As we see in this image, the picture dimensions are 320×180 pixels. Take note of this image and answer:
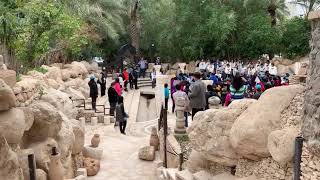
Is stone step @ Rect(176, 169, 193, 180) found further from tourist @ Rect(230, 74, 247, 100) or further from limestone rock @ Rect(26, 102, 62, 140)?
limestone rock @ Rect(26, 102, 62, 140)

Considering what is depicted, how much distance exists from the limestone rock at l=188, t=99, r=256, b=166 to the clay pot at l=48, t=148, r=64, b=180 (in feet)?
11.5

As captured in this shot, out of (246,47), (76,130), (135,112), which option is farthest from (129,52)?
(76,130)

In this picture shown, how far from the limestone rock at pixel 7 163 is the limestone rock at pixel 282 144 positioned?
14.9 feet

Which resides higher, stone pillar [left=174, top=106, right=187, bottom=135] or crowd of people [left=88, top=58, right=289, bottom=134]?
crowd of people [left=88, top=58, right=289, bottom=134]

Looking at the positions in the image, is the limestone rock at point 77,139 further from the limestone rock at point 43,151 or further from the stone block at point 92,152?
the limestone rock at point 43,151

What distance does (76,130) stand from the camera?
11891mm

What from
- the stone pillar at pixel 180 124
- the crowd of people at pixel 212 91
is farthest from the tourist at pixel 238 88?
the stone pillar at pixel 180 124

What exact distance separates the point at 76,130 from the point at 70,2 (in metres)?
14.2

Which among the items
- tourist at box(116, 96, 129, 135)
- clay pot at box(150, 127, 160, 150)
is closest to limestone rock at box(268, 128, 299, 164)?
clay pot at box(150, 127, 160, 150)

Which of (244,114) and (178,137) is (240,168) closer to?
(244,114)

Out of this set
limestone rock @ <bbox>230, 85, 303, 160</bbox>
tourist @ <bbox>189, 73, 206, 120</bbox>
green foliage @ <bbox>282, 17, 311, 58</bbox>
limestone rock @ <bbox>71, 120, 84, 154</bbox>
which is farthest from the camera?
green foliage @ <bbox>282, 17, 311, 58</bbox>

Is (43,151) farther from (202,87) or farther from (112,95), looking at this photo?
(112,95)

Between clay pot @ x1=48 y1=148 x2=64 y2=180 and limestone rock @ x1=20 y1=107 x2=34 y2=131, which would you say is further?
clay pot @ x1=48 y1=148 x2=64 y2=180

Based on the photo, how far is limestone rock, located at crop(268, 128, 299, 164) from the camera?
607 centimetres
